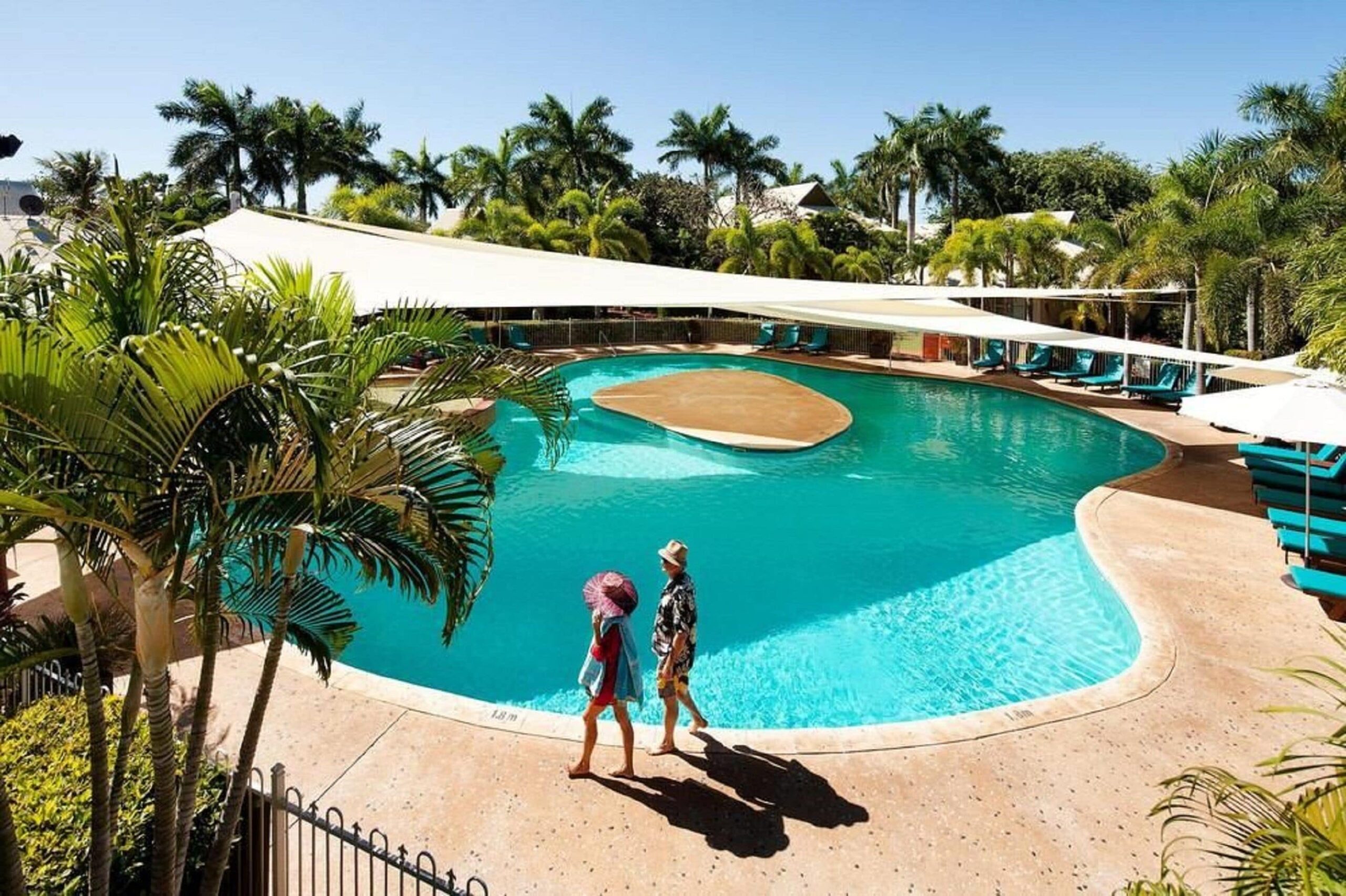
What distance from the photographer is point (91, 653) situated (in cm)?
272

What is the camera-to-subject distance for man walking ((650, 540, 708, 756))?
5.40 metres

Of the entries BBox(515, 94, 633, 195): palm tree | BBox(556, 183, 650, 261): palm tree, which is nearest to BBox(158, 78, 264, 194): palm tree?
BBox(515, 94, 633, 195): palm tree

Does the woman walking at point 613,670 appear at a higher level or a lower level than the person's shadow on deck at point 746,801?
higher

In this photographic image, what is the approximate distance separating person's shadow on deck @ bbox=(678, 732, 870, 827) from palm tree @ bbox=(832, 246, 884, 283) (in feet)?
94.0

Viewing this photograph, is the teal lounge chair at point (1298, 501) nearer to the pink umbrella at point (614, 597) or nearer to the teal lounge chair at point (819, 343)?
the pink umbrella at point (614, 597)

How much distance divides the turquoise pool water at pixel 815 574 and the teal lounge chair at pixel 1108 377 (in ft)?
11.4

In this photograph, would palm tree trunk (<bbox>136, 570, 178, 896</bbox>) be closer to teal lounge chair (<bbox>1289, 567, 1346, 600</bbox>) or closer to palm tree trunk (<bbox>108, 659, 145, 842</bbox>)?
palm tree trunk (<bbox>108, 659, 145, 842</bbox>)

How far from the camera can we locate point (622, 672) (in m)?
5.06

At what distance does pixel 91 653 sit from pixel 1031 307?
30.9 metres

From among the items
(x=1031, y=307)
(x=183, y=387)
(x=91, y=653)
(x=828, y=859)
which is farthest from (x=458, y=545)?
(x=1031, y=307)

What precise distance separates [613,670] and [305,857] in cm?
200

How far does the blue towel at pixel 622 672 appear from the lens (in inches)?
199

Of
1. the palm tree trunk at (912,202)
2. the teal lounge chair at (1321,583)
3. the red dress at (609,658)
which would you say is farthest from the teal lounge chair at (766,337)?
the red dress at (609,658)

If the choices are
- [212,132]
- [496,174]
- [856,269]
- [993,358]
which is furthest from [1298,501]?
[212,132]
